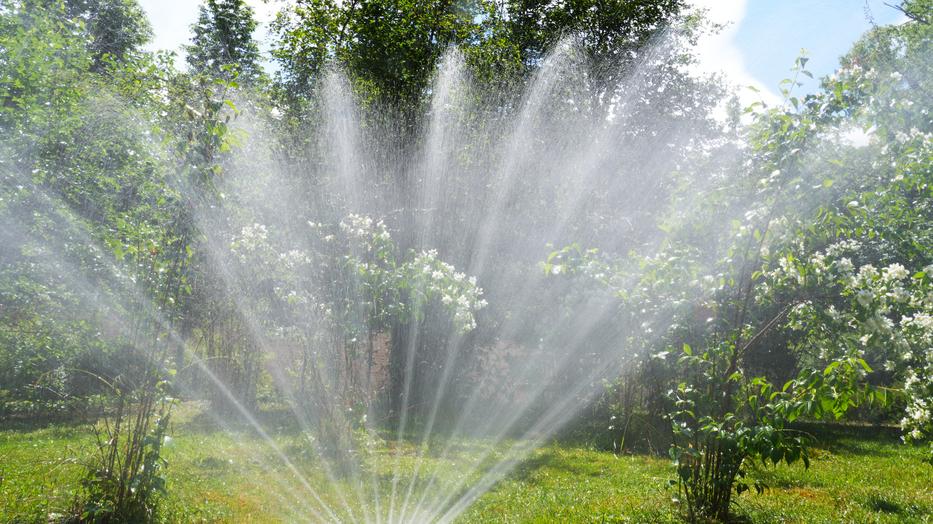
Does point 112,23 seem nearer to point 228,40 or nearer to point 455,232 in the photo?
point 228,40

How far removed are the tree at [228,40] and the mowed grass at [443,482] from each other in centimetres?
1831

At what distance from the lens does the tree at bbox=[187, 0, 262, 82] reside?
24281 mm

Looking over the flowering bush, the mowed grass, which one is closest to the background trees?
the flowering bush

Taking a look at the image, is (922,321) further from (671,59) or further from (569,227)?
(671,59)

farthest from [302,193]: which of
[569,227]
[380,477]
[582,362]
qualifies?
[380,477]

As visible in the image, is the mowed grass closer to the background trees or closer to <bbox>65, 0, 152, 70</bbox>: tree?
Answer: the background trees

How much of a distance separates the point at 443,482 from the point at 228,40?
22.9 m

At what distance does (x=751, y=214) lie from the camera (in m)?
4.36

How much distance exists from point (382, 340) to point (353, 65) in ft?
24.8

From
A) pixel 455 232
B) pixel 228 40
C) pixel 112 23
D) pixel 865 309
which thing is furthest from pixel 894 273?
pixel 112 23

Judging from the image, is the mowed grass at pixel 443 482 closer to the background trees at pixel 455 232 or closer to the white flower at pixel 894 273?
the background trees at pixel 455 232

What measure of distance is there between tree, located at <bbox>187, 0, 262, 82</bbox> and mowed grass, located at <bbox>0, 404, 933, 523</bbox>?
18312 mm

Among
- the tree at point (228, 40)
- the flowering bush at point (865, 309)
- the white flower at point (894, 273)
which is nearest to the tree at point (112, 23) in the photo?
the tree at point (228, 40)

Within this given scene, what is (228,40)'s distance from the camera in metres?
24.5
